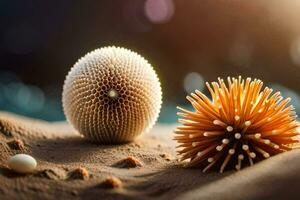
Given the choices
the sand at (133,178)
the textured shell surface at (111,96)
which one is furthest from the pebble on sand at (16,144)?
the textured shell surface at (111,96)

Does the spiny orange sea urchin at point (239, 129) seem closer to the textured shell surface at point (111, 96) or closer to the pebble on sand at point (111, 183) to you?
the pebble on sand at point (111, 183)

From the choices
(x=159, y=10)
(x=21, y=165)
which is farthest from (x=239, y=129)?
(x=159, y=10)

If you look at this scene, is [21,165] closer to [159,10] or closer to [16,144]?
[16,144]

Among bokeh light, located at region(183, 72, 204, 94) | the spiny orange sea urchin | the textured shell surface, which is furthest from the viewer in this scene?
bokeh light, located at region(183, 72, 204, 94)

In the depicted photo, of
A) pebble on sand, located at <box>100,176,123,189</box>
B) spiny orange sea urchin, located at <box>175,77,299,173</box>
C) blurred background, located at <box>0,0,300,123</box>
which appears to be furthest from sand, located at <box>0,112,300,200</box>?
blurred background, located at <box>0,0,300,123</box>

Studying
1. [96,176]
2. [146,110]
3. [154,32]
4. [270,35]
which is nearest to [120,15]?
[154,32]

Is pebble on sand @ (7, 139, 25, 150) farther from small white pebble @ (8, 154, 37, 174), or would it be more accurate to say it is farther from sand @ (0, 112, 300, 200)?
small white pebble @ (8, 154, 37, 174)
